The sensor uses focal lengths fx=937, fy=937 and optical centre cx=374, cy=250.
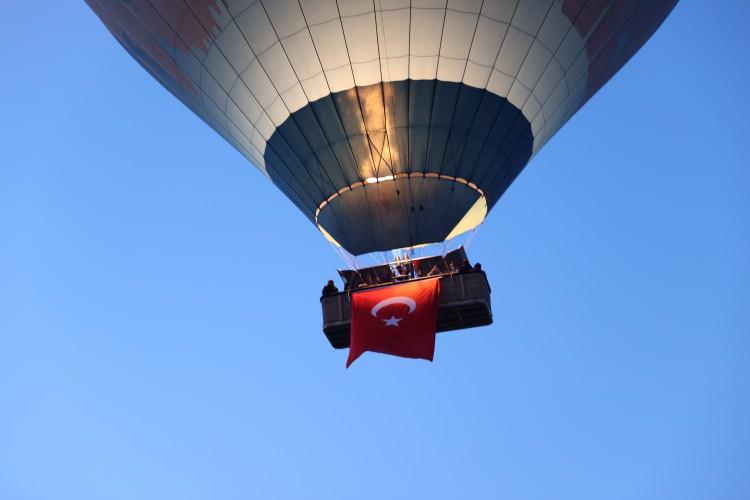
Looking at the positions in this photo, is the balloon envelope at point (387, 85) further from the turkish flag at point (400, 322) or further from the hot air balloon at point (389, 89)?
the turkish flag at point (400, 322)

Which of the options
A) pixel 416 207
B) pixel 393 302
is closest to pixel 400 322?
pixel 393 302

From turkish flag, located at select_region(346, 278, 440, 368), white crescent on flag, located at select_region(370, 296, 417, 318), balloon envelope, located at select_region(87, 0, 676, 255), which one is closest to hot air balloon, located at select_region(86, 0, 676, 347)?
balloon envelope, located at select_region(87, 0, 676, 255)

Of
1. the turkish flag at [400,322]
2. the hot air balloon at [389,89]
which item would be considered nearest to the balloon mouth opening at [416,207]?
the hot air balloon at [389,89]

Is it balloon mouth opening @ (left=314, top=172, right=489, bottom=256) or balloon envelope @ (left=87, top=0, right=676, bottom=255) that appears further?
balloon mouth opening @ (left=314, top=172, right=489, bottom=256)

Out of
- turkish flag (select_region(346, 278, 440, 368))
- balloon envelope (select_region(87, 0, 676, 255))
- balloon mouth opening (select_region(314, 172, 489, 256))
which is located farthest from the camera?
balloon mouth opening (select_region(314, 172, 489, 256))

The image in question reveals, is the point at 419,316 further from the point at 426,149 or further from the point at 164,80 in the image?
the point at 164,80

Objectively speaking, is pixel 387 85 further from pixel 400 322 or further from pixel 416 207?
pixel 400 322

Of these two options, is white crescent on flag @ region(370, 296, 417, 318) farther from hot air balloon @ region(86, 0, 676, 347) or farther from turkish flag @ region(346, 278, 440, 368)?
hot air balloon @ region(86, 0, 676, 347)
